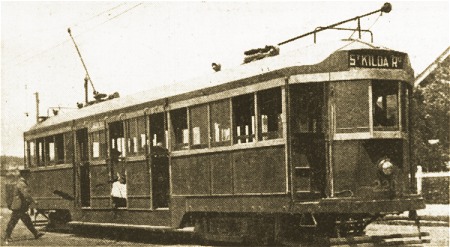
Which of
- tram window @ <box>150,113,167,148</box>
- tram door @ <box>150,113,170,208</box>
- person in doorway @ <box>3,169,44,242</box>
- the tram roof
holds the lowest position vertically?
person in doorway @ <box>3,169,44,242</box>

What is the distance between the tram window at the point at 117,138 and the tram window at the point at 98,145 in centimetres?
31

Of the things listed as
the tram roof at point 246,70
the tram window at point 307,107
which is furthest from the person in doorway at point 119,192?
the tram window at point 307,107

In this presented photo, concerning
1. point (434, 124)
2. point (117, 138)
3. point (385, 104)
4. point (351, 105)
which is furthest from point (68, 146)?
point (434, 124)

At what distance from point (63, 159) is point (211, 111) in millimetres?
7792

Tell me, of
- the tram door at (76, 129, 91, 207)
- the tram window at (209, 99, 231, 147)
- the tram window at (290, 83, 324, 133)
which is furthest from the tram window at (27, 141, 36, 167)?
the tram window at (290, 83, 324, 133)

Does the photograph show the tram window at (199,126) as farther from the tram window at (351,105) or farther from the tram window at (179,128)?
the tram window at (351,105)

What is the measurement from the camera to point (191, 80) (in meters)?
13.8

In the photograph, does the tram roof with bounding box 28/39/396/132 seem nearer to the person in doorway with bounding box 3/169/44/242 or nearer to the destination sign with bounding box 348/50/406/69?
the destination sign with bounding box 348/50/406/69

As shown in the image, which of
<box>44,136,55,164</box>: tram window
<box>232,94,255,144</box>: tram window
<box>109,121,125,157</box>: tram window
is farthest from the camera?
<box>44,136,55,164</box>: tram window

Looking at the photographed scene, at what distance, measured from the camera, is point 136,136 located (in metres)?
15.1

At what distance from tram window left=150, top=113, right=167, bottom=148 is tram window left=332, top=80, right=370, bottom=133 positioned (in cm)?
464

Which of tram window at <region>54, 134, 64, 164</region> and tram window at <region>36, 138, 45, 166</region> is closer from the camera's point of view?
tram window at <region>54, 134, 64, 164</region>

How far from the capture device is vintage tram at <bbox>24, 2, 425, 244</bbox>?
10.6 m

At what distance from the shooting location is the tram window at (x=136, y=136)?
14867mm
